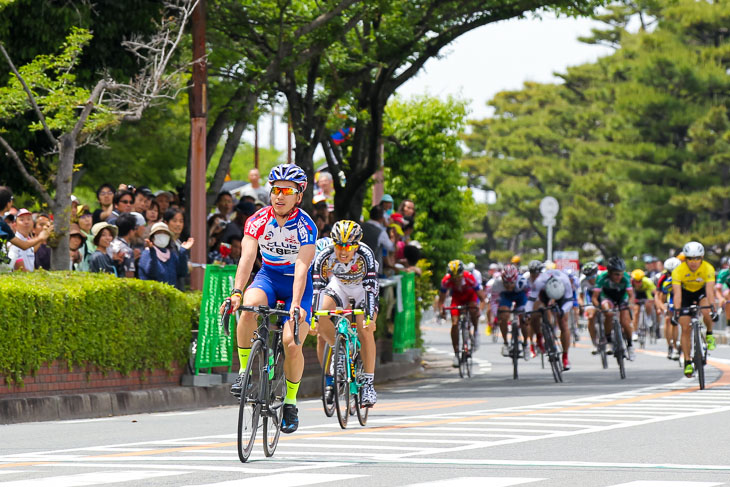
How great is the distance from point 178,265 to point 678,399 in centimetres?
636

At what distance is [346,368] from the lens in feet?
45.4

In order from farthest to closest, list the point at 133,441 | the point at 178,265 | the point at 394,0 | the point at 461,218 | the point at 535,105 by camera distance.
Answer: the point at 535,105, the point at 461,218, the point at 394,0, the point at 178,265, the point at 133,441

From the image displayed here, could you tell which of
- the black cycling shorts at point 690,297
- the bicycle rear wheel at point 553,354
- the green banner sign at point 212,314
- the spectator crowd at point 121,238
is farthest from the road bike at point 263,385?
Answer: the bicycle rear wheel at point 553,354

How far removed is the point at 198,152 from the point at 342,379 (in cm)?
750

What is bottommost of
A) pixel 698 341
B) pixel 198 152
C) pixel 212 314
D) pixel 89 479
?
pixel 89 479

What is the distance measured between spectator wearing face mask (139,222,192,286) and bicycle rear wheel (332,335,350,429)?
4876 millimetres

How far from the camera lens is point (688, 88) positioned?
59594 mm

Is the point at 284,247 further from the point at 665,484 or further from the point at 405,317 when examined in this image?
the point at 405,317

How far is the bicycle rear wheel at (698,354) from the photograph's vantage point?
19.7m

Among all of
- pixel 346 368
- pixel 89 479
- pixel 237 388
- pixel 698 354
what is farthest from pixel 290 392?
pixel 698 354

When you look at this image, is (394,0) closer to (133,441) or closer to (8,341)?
(8,341)

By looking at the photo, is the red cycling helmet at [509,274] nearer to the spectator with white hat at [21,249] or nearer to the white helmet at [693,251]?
the white helmet at [693,251]

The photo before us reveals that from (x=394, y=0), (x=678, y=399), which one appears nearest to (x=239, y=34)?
(x=394, y=0)

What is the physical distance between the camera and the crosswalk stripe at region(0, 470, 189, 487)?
29.7 feet
